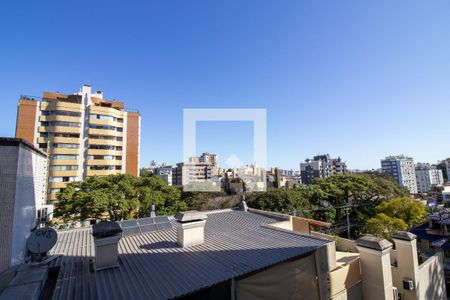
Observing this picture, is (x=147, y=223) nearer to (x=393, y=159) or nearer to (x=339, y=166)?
(x=339, y=166)

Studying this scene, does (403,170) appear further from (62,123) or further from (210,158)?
(62,123)

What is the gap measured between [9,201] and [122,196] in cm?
1542

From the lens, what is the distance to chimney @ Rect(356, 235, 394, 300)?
17.9 ft

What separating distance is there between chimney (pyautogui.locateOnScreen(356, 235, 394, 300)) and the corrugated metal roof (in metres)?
1.62

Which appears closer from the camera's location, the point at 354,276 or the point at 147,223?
the point at 354,276

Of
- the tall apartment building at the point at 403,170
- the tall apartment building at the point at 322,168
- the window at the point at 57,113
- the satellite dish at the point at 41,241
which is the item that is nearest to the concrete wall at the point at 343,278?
the satellite dish at the point at 41,241

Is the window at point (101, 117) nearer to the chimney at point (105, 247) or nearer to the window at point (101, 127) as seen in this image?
the window at point (101, 127)

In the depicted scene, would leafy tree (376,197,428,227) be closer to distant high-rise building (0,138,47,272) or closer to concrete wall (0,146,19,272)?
distant high-rise building (0,138,47,272)

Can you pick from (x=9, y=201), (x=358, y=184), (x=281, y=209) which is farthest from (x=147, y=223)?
(x=358, y=184)

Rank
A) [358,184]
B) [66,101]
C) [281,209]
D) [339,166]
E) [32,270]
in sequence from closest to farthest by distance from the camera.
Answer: [32,270] → [281,209] → [358,184] → [66,101] → [339,166]

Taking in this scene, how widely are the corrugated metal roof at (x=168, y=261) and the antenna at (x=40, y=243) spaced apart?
420mm

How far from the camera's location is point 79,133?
1403 inches

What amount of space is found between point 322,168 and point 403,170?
122ft

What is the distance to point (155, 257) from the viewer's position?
15.4 ft
